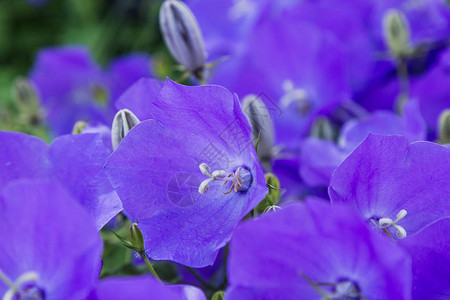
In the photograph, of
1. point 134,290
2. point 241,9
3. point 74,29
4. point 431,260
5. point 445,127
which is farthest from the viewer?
point 74,29

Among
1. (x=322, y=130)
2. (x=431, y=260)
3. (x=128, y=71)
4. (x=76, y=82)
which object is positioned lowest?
(x=76, y=82)

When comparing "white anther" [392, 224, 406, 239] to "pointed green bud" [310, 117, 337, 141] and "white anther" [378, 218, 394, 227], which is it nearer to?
"white anther" [378, 218, 394, 227]

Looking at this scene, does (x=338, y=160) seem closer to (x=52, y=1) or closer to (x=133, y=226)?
(x=133, y=226)

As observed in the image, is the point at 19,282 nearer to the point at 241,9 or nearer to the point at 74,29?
the point at 241,9

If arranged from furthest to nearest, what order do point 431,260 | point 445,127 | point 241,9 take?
point 241,9
point 445,127
point 431,260

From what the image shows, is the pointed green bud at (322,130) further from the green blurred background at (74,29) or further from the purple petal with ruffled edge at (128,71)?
the green blurred background at (74,29)

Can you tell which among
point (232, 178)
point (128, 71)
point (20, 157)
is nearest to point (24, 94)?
point (128, 71)

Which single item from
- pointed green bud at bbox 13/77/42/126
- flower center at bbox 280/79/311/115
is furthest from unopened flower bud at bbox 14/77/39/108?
flower center at bbox 280/79/311/115

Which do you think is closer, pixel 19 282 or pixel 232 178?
pixel 19 282
